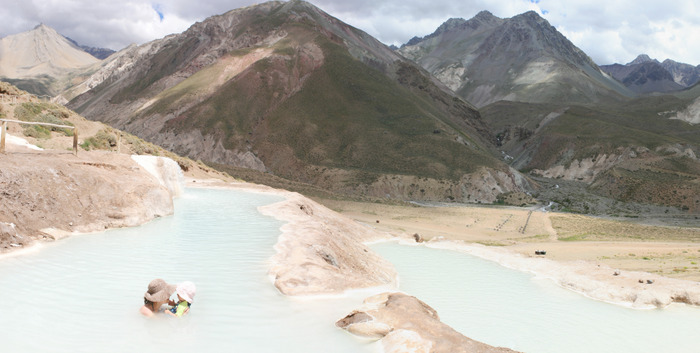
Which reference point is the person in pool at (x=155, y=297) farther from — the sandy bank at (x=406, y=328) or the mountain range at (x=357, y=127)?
the mountain range at (x=357, y=127)

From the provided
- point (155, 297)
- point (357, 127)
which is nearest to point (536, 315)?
point (155, 297)

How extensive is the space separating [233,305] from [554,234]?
2982cm

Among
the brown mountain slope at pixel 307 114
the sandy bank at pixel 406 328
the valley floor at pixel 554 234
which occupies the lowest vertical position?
the valley floor at pixel 554 234

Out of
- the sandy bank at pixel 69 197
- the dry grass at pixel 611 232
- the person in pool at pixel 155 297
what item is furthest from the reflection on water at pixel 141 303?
the dry grass at pixel 611 232

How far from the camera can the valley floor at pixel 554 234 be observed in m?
21.3

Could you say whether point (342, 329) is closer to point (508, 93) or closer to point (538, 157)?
point (538, 157)

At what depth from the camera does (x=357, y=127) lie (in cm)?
7175

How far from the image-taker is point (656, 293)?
45.9ft

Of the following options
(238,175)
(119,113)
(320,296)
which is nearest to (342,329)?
(320,296)

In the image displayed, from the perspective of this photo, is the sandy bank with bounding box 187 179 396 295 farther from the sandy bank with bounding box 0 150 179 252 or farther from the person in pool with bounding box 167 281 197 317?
the sandy bank with bounding box 0 150 179 252

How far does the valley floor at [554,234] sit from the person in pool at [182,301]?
57.9 ft

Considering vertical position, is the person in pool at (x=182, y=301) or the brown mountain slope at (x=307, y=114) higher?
the brown mountain slope at (x=307, y=114)

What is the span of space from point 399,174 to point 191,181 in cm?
3244

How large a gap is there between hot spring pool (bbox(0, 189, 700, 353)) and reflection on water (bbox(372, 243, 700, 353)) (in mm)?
34
